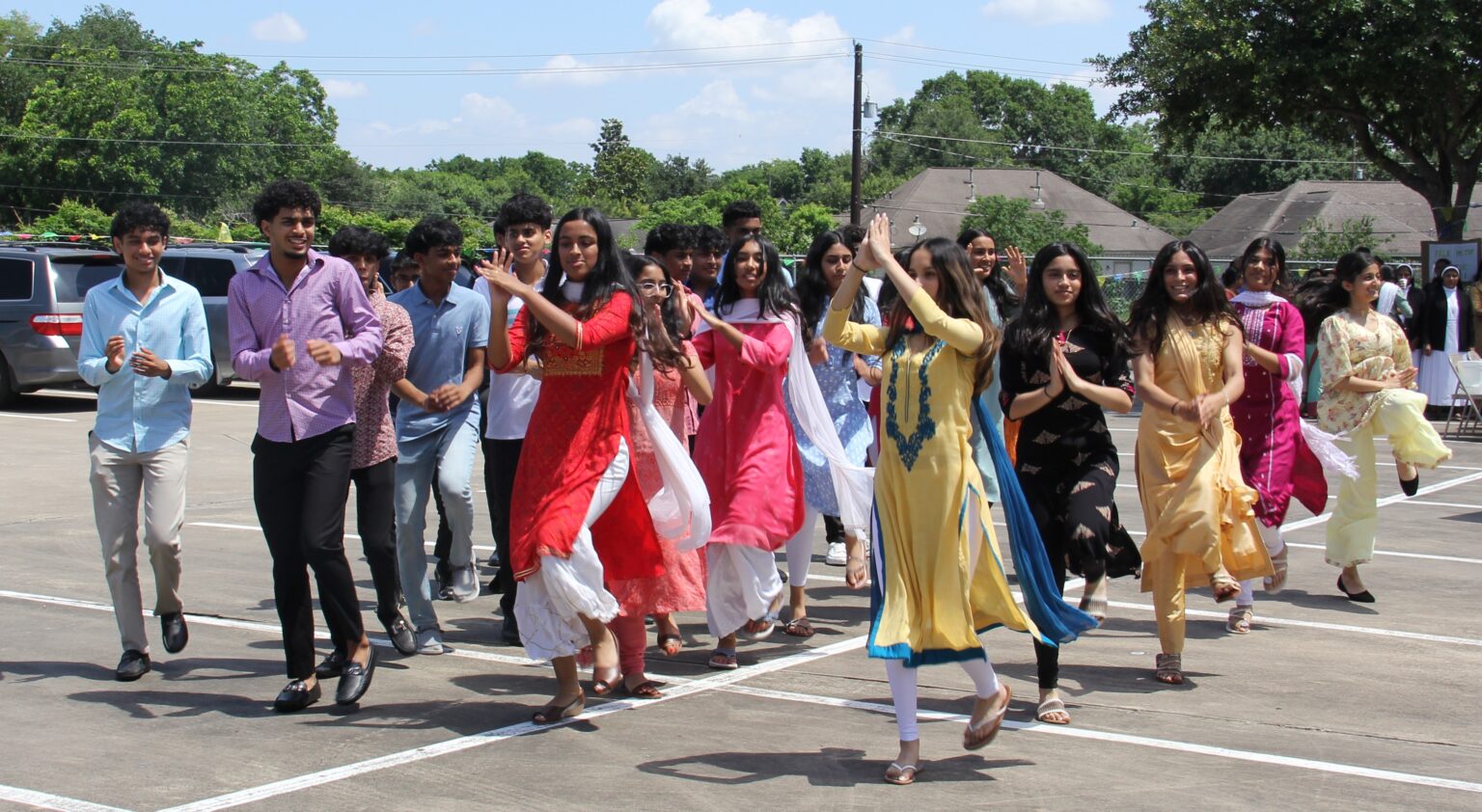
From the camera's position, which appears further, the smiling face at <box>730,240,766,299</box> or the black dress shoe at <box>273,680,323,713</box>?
the smiling face at <box>730,240,766,299</box>

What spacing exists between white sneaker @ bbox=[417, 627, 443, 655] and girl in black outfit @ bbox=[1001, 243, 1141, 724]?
2871mm

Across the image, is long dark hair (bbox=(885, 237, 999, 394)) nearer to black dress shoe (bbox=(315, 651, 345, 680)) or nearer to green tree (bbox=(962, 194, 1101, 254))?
black dress shoe (bbox=(315, 651, 345, 680))

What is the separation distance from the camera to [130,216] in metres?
6.68

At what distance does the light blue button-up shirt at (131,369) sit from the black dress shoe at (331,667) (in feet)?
3.95

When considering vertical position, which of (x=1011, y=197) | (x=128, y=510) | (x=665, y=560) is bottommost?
(x=665, y=560)

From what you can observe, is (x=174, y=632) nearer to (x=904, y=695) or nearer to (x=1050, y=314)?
(x=904, y=695)

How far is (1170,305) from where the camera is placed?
Answer: 686 centimetres

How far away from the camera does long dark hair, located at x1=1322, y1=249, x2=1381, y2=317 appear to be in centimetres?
853

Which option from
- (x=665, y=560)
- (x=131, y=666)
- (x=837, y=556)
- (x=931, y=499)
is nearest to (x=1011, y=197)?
(x=837, y=556)

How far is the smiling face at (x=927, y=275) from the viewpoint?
548 cm

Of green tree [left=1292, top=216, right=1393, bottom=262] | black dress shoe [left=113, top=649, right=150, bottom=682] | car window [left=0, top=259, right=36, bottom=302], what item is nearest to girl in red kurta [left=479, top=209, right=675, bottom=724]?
black dress shoe [left=113, top=649, right=150, bottom=682]

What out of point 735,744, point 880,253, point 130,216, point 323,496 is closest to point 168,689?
point 323,496

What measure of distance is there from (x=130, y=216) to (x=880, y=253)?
3583 mm

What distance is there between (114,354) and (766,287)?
9.79ft
